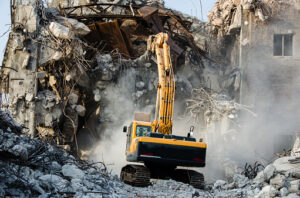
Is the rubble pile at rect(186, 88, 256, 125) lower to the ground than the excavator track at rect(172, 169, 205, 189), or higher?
higher

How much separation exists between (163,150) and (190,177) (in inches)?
50.0

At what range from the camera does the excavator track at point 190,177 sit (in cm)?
1038

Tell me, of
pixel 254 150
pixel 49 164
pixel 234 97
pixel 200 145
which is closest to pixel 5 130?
pixel 49 164

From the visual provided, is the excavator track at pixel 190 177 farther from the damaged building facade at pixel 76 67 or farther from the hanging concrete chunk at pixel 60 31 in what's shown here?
the hanging concrete chunk at pixel 60 31

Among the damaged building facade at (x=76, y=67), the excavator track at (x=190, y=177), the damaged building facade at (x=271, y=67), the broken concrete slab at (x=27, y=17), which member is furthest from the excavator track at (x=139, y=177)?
the damaged building facade at (x=271, y=67)

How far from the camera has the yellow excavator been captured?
9844mm

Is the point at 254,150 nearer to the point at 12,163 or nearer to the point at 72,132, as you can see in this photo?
the point at 72,132

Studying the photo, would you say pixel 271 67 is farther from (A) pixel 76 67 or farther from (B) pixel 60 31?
(B) pixel 60 31

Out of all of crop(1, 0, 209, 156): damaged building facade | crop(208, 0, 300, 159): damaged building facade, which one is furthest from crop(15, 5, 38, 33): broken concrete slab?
crop(208, 0, 300, 159): damaged building facade

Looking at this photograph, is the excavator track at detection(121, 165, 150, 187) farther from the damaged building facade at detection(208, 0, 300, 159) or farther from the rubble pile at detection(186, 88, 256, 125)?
the damaged building facade at detection(208, 0, 300, 159)

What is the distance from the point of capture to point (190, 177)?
1061cm

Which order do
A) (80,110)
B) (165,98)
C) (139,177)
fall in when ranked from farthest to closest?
(80,110), (165,98), (139,177)

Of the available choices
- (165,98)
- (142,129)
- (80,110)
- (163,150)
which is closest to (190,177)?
(163,150)

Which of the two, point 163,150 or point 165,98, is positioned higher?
point 165,98
